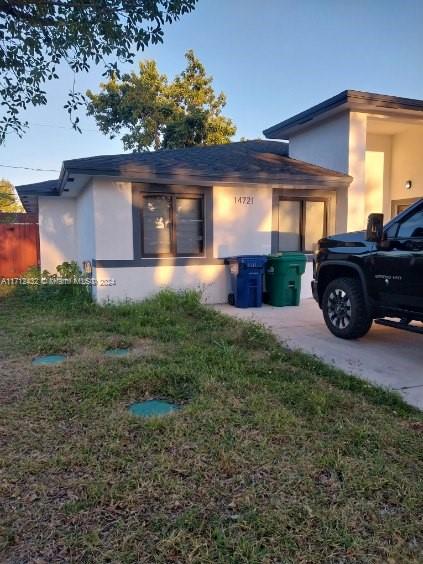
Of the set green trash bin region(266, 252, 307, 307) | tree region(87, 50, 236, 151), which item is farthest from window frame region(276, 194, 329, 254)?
tree region(87, 50, 236, 151)

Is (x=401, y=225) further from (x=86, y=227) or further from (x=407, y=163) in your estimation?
(x=407, y=163)

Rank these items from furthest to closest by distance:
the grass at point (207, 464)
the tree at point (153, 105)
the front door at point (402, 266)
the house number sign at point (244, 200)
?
1. the tree at point (153, 105)
2. the house number sign at point (244, 200)
3. the front door at point (402, 266)
4. the grass at point (207, 464)

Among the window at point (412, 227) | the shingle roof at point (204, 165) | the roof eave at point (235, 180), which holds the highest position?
the shingle roof at point (204, 165)

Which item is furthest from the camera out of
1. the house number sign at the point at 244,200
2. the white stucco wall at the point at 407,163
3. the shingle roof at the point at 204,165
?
the white stucco wall at the point at 407,163

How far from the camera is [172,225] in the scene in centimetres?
825

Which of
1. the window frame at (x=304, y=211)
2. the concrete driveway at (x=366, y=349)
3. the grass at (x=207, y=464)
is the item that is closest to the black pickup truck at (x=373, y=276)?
the concrete driveway at (x=366, y=349)

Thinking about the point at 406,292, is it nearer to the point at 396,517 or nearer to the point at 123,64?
the point at 396,517

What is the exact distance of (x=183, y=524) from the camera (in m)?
2.05

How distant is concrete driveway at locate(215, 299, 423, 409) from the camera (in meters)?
4.21

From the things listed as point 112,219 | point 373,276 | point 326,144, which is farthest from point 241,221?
point 373,276

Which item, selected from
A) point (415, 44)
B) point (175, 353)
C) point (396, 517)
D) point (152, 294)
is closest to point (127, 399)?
point (175, 353)

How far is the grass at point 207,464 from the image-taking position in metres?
1.95

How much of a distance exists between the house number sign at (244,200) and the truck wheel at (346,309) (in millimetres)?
3553

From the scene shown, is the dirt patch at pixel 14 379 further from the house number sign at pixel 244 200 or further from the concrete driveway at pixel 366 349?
the house number sign at pixel 244 200
